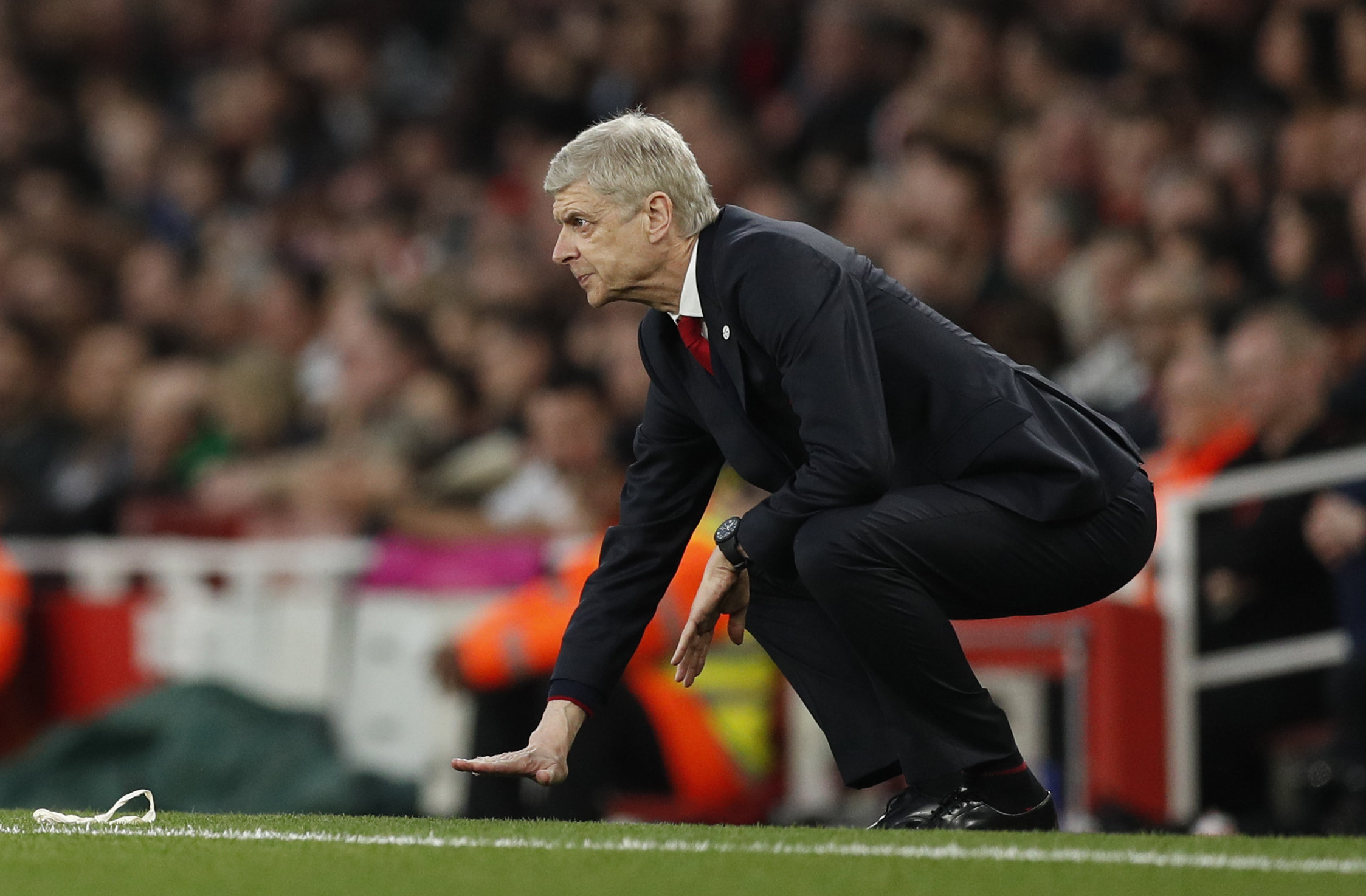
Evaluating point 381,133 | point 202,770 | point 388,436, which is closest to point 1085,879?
point 202,770

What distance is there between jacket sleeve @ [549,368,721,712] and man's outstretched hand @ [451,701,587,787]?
4cm

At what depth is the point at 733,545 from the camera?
3.35 metres

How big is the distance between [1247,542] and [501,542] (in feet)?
7.71

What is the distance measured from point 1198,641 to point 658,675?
1.58m

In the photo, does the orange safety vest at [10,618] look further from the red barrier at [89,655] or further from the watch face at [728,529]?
the watch face at [728,529]

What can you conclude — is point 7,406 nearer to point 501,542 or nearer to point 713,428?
point 501,542

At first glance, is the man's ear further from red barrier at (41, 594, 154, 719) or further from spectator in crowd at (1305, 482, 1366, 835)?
red barrier at (41, 594, 154, 719)

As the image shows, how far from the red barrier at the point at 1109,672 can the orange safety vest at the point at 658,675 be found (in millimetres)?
814

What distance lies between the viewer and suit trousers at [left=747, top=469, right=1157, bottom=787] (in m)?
3.24

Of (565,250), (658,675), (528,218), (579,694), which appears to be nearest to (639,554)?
(579,694)

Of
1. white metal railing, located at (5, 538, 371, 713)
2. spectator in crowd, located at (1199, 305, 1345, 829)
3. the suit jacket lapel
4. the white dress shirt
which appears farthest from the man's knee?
white metal railing, located at (5, 538, 371, 713)

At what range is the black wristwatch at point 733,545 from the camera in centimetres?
335

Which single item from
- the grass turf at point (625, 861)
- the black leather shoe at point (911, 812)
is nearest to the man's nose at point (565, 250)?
the grass turf at point (625, 861)

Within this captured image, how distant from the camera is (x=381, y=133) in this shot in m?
10.2
